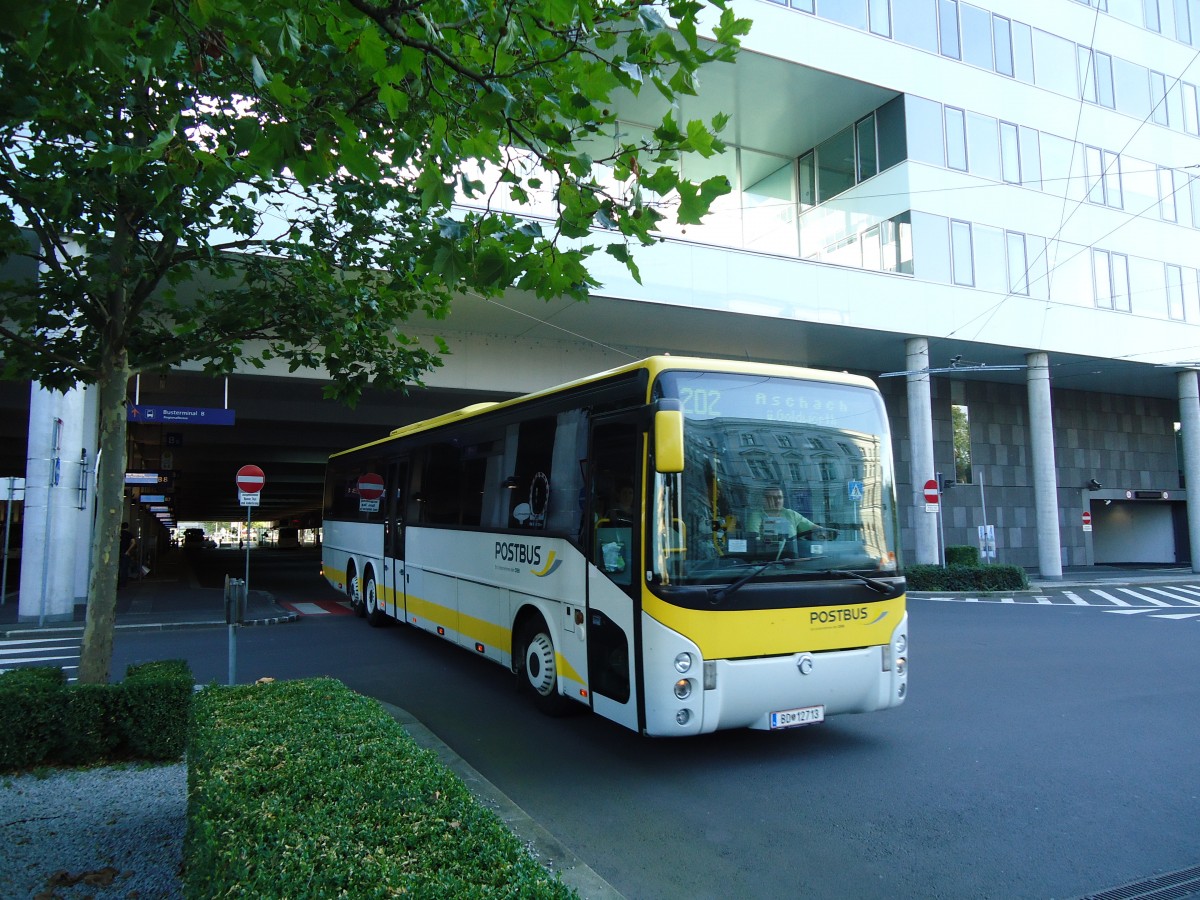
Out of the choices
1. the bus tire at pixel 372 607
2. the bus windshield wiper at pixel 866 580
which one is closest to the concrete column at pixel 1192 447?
the bus tire at pixel 372 607

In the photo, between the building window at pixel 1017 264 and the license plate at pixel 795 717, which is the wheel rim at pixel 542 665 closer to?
the license plate at pixel 795 717

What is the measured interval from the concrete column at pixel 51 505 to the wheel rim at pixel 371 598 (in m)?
6.28

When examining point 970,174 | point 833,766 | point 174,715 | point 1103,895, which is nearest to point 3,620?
point 174,715

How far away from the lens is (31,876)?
14.0ft

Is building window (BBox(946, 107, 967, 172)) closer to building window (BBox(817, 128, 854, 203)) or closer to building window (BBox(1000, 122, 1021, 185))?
building window (BBox(1000, 122, 1021, 185))

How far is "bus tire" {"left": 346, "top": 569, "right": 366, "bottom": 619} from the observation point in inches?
613

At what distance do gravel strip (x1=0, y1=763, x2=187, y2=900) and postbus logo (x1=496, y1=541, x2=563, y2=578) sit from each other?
336cm

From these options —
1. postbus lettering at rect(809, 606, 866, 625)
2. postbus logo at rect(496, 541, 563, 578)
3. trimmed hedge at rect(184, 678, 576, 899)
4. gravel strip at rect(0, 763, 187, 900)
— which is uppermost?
postbus logo at rect(496, 541, 563, 578)

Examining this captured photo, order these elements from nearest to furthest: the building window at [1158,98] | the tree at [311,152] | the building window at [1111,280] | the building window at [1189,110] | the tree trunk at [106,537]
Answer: the tree at [311,152] → the tree trunk at [106,537] → the building window at [1111,280] → the building window at [1158,98] → the building window at [1189,110]

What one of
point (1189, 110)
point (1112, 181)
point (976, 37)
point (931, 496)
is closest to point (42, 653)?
point (931, 496)

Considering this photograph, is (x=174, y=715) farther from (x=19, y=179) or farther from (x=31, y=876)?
(x=19, y=179)

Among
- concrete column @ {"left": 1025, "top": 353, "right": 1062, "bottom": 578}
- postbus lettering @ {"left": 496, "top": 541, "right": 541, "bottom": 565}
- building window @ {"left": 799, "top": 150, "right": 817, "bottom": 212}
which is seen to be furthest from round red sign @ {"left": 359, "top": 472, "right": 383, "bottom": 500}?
concrete column @ {"left": 1025, "top": 353, "right": 1062, "bottom": 578}

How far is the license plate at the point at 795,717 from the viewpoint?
6220 millimetres

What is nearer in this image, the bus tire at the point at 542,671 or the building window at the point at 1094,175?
the bus tire at the point at 542,671
